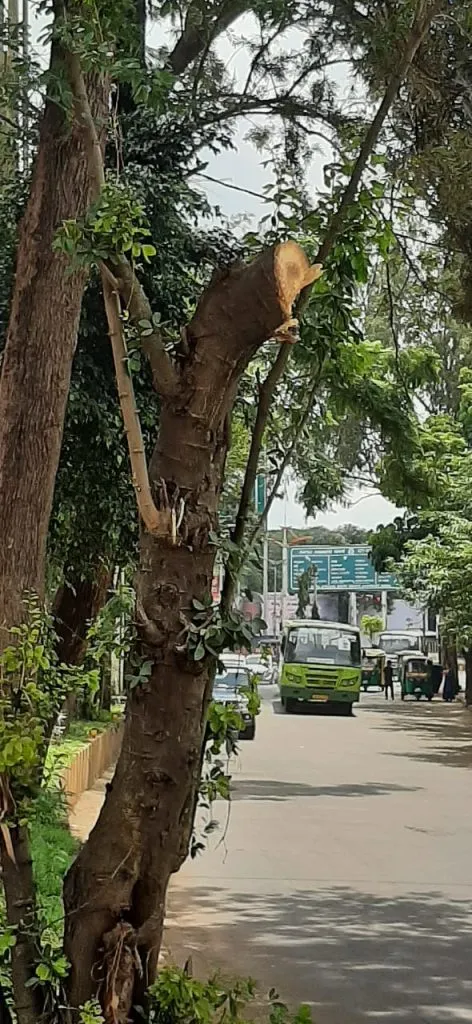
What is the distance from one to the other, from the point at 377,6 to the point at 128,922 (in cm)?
468

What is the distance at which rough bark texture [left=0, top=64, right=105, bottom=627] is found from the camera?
5.28 metres

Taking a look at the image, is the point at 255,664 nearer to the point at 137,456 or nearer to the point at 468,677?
the point at 137,456

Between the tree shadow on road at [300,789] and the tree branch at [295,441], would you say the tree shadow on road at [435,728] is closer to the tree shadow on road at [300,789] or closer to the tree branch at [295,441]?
the tree shadow on road at [300,789]

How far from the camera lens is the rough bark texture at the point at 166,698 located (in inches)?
130

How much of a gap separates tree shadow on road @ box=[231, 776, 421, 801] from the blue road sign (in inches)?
1179

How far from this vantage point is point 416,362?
43.2ft

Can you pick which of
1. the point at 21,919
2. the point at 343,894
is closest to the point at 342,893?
the point at 343,894

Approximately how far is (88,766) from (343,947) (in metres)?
6.60

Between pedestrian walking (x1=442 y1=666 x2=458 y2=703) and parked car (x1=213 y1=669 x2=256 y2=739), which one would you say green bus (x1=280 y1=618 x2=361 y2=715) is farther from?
parked car (x1=213 y1=669 x2=256 y2=739)

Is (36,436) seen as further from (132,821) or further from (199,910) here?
(199,910)

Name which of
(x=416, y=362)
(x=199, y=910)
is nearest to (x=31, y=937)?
(x=199, y=910)

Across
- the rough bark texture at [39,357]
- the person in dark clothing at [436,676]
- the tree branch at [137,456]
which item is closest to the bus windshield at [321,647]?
the person in dark clothing at [436,676]

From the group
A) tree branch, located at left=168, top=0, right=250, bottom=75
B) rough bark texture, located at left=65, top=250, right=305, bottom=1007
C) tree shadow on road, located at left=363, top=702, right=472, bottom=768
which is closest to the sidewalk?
tree branch, located at left=168, top=0, right=250, bottom=75

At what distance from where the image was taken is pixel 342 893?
10.4 meters
